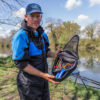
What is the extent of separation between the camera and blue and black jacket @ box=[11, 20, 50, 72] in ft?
4.51

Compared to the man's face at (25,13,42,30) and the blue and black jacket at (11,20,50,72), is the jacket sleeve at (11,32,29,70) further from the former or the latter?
the man's face at (25,13,42,30)

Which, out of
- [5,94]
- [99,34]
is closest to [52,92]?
[5,94]

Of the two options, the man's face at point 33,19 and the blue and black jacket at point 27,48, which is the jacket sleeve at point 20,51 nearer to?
the blue and black jacket at point 27,48

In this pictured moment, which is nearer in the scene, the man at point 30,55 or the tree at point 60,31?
the man at point 30,55

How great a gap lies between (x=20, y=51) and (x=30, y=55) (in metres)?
0.17

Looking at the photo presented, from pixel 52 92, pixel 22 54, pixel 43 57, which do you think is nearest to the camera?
pixel 22 54

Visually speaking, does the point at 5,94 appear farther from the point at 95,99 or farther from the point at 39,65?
the point at 95,99

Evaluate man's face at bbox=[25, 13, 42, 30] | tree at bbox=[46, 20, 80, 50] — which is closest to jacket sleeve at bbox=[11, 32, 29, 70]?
man's face at bbox=[25, 13, 42, 30]

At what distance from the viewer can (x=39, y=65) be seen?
160 centimetres

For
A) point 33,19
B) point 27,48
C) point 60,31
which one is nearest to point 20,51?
point 27,48

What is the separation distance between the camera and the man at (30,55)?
4.56 feet

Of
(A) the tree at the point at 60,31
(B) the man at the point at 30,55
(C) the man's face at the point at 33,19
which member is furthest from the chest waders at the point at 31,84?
(A) the tree at the point at 60,31

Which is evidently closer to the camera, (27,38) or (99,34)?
(27,38)

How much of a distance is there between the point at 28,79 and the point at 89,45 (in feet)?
136
